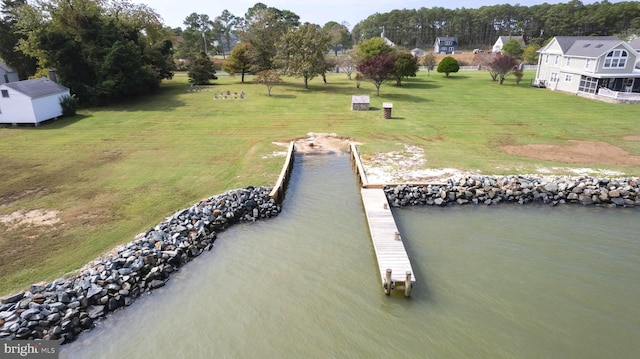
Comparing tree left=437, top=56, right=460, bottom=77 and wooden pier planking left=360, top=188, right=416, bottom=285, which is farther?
tree left=437, top=56, right=460, bottom=77

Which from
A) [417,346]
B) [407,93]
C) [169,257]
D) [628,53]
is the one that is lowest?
[417,346]

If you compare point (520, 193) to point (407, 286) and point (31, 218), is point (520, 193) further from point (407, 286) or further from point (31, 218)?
point (31, 218)

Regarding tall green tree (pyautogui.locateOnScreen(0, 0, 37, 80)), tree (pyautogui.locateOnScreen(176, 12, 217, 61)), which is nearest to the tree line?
tree (pyautogui.locateOnScreen(176, 12, 217, 61))

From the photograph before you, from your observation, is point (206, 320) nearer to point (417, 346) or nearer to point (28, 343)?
point (28, 343)

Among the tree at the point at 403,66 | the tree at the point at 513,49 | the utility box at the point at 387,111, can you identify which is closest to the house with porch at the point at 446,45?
the tree at the point at 513,49

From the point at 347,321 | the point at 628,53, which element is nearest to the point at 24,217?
the point at 347,321

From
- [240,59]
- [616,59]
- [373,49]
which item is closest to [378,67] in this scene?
[373,49]

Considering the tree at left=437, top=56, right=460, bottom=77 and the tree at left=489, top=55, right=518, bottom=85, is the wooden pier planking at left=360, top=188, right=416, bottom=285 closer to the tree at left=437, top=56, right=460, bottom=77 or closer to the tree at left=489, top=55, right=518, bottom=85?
the tree at left=489, top=55, right=518, bottom=85
